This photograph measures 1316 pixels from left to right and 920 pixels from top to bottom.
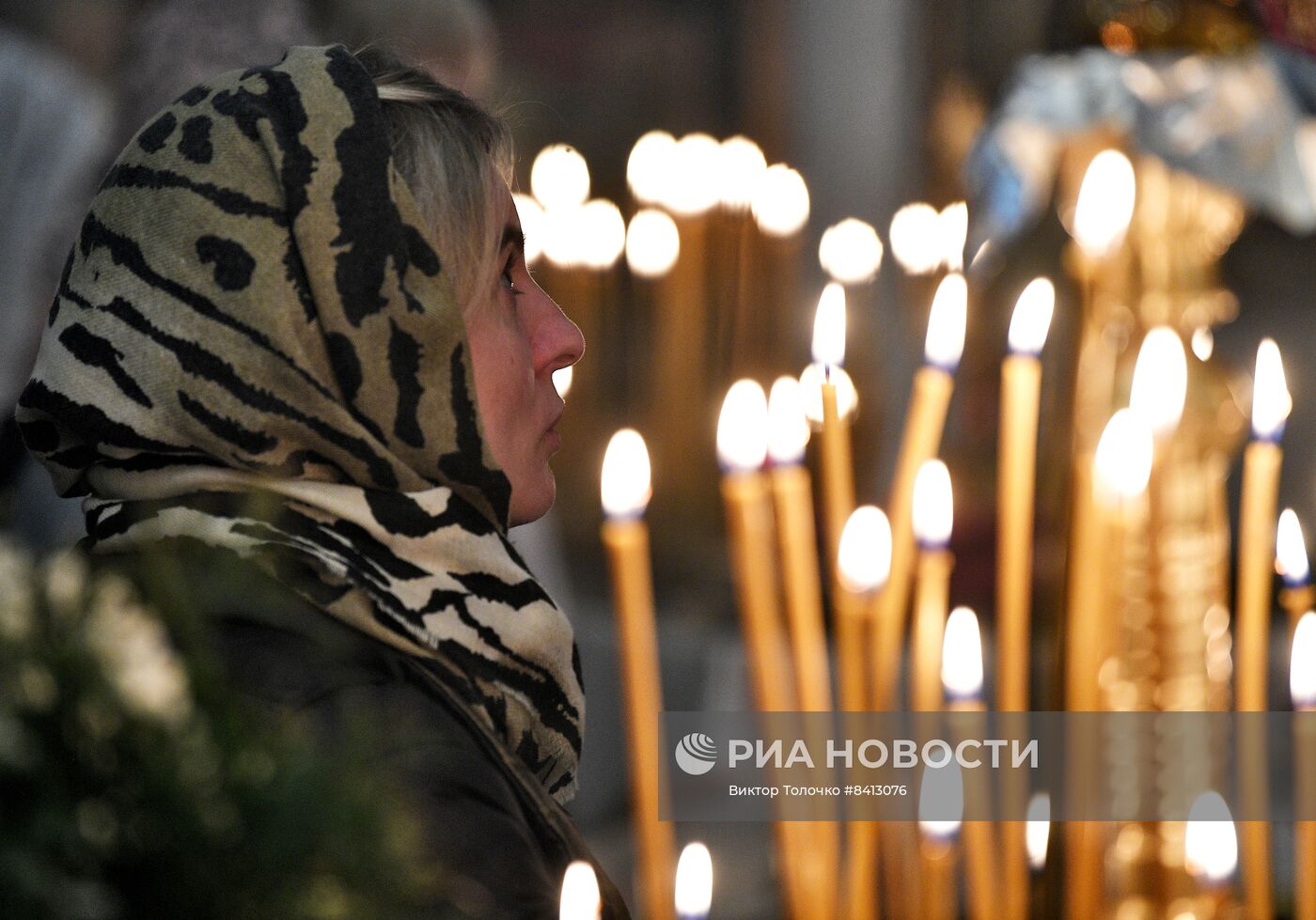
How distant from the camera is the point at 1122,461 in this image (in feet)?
2.66

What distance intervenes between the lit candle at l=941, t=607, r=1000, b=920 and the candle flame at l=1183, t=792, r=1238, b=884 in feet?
0.45

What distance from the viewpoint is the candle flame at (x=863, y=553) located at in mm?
789

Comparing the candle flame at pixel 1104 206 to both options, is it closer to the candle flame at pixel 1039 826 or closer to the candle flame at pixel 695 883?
the candle flame at pixel 1039 826

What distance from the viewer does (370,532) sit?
739 millimetres

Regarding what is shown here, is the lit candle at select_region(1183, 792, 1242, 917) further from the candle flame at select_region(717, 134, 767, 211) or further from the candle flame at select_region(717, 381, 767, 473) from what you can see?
the candle flame at select_region(717, 134, 767, 211)

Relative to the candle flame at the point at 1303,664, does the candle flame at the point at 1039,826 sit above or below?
below

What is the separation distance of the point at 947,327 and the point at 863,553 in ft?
0.65

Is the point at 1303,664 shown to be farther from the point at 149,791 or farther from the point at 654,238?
the point at 654,238

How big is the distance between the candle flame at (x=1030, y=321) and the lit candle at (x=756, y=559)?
164mm

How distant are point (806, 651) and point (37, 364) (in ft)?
1.49

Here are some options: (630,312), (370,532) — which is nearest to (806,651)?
(370,532)

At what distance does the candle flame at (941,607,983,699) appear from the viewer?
755 mm

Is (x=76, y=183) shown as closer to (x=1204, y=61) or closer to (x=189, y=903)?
(x=1204, y=61)

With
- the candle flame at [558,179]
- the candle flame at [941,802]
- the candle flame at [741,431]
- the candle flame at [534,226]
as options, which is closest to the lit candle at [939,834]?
the candle flame at [941,802]
